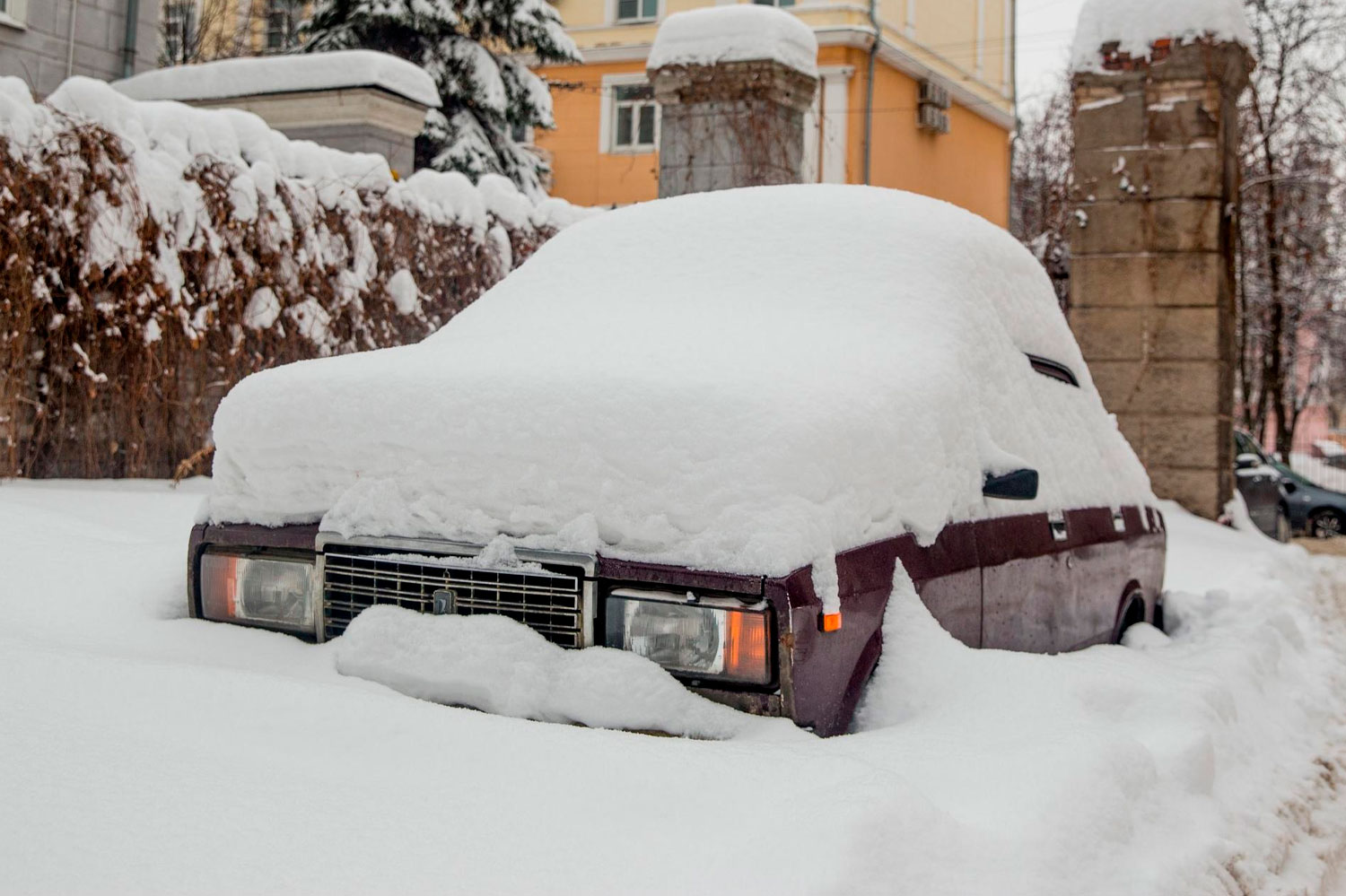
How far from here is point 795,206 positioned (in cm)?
397

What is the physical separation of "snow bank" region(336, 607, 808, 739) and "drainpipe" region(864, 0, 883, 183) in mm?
23595

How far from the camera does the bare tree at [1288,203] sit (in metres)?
22.6

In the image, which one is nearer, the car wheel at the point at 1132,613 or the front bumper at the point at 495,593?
the front bumper at the point at 495,593

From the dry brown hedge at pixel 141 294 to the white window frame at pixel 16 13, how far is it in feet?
23.2

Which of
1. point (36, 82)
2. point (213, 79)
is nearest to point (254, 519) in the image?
point (213, 79)

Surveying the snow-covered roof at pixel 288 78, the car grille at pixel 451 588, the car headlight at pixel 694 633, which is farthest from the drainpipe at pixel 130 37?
the car headlight at pixel 694 633

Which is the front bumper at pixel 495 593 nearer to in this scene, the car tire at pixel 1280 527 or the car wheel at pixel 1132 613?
the car wheel at pixel 1132 613

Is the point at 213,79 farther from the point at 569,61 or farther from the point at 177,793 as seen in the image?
the point at 177,793

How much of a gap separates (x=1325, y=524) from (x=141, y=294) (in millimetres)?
15418

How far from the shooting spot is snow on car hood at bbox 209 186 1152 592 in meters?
2.56

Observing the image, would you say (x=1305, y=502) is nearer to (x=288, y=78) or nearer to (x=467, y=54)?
(x=467, y=54)

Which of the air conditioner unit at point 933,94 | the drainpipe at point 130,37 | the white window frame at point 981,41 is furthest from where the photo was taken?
the white window frame at point 981,41

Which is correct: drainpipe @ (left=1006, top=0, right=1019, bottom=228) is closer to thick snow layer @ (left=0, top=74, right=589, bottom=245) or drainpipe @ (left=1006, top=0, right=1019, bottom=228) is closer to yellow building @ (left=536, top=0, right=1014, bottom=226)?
yellow building @ (left=536, top=0, right=1014, bottom=226)

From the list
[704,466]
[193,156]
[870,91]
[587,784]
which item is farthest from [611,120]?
[587,784]
